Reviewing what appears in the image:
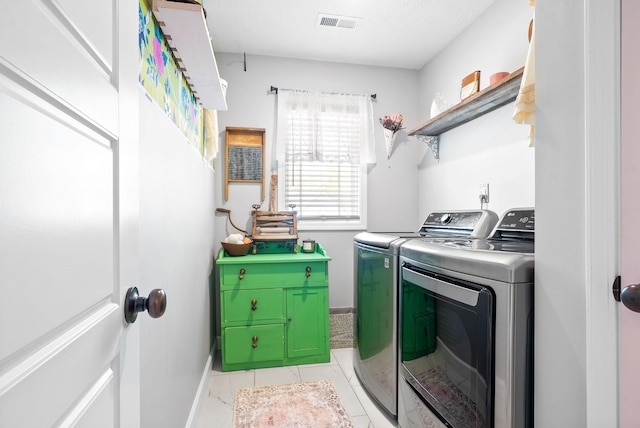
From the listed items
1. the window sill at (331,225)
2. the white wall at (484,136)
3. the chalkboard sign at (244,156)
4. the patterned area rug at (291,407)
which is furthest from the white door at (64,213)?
the window sill at (331,225)

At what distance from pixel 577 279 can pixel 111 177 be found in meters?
1.11

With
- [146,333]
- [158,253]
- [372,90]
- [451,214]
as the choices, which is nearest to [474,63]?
[372,90]

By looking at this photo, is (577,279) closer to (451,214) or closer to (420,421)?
(420,421)

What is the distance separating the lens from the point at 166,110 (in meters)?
1.39

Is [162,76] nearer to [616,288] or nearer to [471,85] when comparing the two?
[616,288]

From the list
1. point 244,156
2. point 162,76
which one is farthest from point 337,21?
point 162,76

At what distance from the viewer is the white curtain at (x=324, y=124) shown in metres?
2.93

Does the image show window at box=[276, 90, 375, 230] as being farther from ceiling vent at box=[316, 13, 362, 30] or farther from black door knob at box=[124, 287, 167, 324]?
black door knob at box=[124, 287, 167, 324]

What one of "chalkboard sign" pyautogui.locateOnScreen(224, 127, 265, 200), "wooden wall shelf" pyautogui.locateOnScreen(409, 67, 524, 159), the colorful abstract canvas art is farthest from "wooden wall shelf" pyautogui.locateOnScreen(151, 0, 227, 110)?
"wooden wall shelf" pyautogui.locateOnScreen(409, 67, 524, 159)

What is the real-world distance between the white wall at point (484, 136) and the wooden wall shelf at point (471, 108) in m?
0.06

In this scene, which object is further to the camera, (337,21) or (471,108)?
(337,21)

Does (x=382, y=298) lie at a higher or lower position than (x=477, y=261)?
lower

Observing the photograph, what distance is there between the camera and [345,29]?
8.16ft

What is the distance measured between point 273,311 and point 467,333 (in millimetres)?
1551
